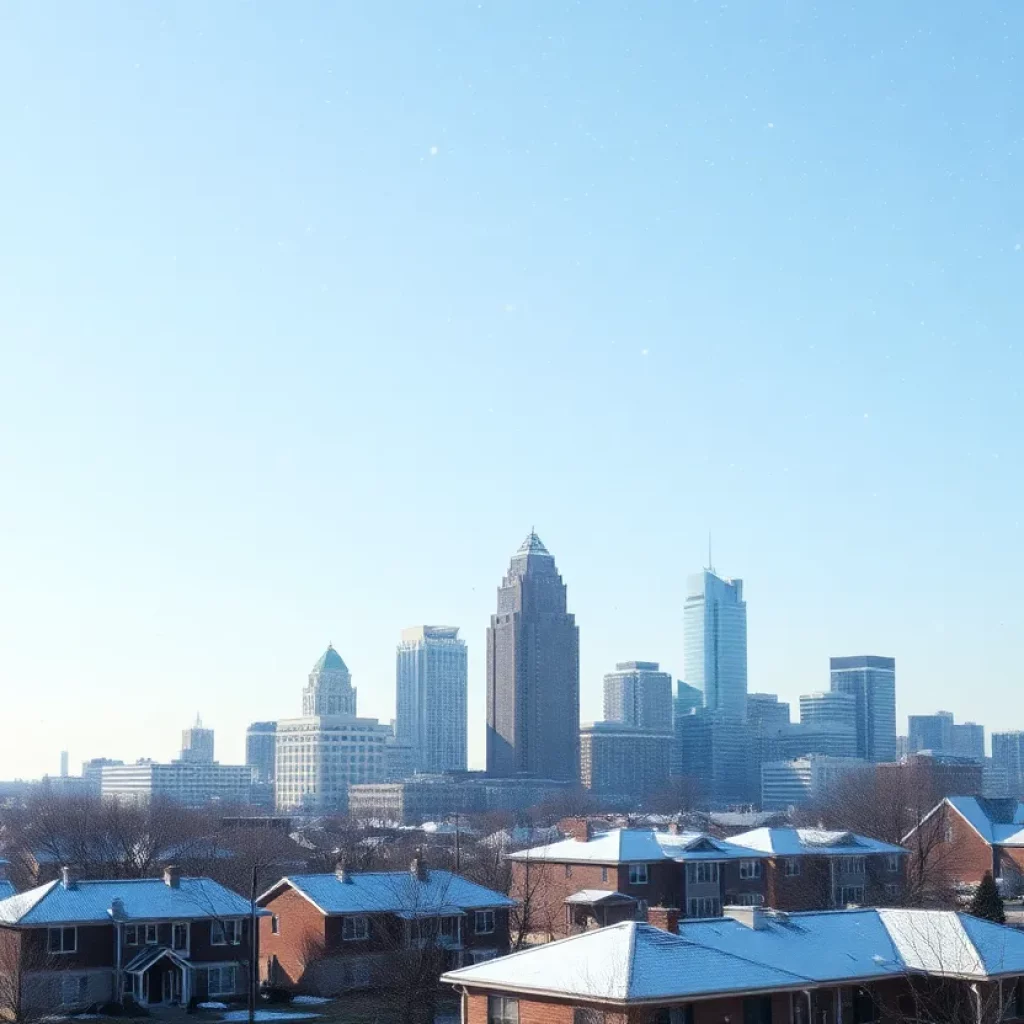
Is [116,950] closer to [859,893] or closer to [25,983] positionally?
[25,983]

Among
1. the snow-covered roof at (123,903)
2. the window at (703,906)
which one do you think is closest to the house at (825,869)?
the window at (703,906)

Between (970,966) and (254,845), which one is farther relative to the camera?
(254,845)

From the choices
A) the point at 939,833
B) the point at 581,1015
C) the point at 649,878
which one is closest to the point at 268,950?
the point at 649,878

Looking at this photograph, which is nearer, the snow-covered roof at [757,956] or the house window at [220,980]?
the snow-covered roof at [757,956]

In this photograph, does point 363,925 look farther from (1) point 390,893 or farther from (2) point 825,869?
(2) point 825,869

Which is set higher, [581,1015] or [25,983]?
[581,1015]

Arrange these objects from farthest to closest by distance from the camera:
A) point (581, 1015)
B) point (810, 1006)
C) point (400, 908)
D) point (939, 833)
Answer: point (939, 833), point (400, 908), point (810, 1006), point (581, 1015)

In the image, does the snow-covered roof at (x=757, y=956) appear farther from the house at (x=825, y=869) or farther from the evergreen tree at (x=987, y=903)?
the house at (x=825, y=869)
